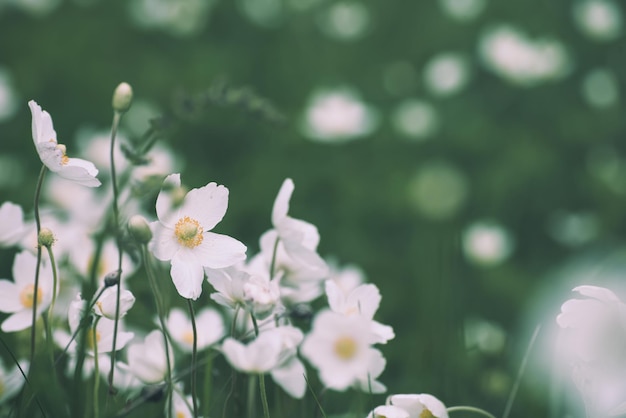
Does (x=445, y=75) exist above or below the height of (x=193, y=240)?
below

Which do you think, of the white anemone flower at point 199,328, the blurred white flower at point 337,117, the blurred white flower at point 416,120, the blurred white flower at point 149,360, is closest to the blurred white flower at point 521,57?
the blurred white flower at point 416,120

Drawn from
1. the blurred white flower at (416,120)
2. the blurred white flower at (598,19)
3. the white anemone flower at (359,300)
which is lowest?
the blurred white flower at (416,120)

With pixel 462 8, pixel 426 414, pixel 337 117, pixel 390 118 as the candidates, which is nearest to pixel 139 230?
pixel 426 414

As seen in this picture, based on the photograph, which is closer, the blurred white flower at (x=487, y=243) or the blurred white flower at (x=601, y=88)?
the blurred white flower at (x=487, y=243)

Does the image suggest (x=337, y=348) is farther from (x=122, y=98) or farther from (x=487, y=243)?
(x=487, y=243)

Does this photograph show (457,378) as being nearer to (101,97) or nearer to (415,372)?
(415,372)

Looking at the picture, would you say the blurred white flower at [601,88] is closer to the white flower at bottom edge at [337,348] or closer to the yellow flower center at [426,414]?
the yellow flower center at [426,414]

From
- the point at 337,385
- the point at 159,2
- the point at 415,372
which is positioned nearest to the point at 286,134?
the point at 159,2
